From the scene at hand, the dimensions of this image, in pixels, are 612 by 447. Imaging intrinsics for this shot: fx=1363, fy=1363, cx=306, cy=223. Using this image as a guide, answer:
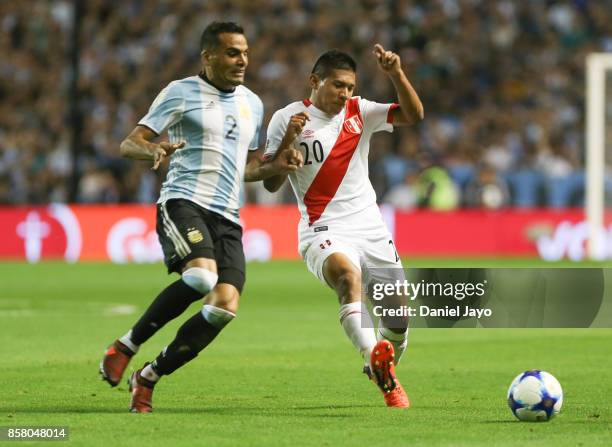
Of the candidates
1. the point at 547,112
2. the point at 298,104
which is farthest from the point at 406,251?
the point at 298,104

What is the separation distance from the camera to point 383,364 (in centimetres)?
741

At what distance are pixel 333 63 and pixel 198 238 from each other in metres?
1.42

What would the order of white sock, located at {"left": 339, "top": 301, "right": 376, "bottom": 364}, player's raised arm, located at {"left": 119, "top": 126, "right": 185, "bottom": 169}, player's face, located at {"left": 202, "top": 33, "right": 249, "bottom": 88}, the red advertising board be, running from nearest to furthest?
1. player's raised arm, located at {"left": 119, "top": 126, "right": 185, "bottom": 169}
2. white sock, located at {"left": 339, "top": 301, "right": 376, "bottom": 364}
3. player's face, located at {"left": 202, "top": 33, "right": 249, "bottom": 88}
4. the red advertising board

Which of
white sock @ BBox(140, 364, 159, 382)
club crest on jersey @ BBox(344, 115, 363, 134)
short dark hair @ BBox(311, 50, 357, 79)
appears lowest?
white sock @ BBox(140, 364, 159, 382)

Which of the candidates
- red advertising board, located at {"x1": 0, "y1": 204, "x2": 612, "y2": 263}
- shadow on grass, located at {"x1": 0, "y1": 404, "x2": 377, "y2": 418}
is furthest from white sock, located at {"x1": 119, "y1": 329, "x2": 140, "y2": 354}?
red advertising board, located at {"x1": 0, "y1": 204, "x2": 612, "y2": 263}

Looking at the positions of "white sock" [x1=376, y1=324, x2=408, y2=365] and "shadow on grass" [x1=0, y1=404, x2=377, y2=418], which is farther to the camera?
"white sock" [x1=376, y1=324, x2=408, y2=365]

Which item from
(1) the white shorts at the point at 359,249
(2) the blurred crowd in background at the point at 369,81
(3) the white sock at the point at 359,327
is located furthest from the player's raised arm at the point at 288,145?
(2) the blurred crowd in background at the point at 369,81

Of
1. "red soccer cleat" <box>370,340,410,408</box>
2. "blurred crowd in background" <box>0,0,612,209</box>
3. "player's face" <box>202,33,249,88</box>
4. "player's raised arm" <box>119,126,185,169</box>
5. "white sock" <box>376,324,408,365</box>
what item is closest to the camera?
"player's raised arm" <box>119,126,185,169</box>

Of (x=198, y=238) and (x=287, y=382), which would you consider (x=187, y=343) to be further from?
(x=287, y=382)

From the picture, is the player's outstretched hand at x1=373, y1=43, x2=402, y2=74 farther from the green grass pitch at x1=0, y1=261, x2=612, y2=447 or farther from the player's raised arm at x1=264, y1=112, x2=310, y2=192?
the green grass pitch at x1=0, y1=261, x2=612, y2=447

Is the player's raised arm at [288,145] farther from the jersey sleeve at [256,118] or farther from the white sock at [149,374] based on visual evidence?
the white sock at [149,374]

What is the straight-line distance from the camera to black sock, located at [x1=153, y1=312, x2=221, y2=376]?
7.57 m

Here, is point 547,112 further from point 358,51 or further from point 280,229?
point 280,229

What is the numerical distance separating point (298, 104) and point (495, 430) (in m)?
2.66
